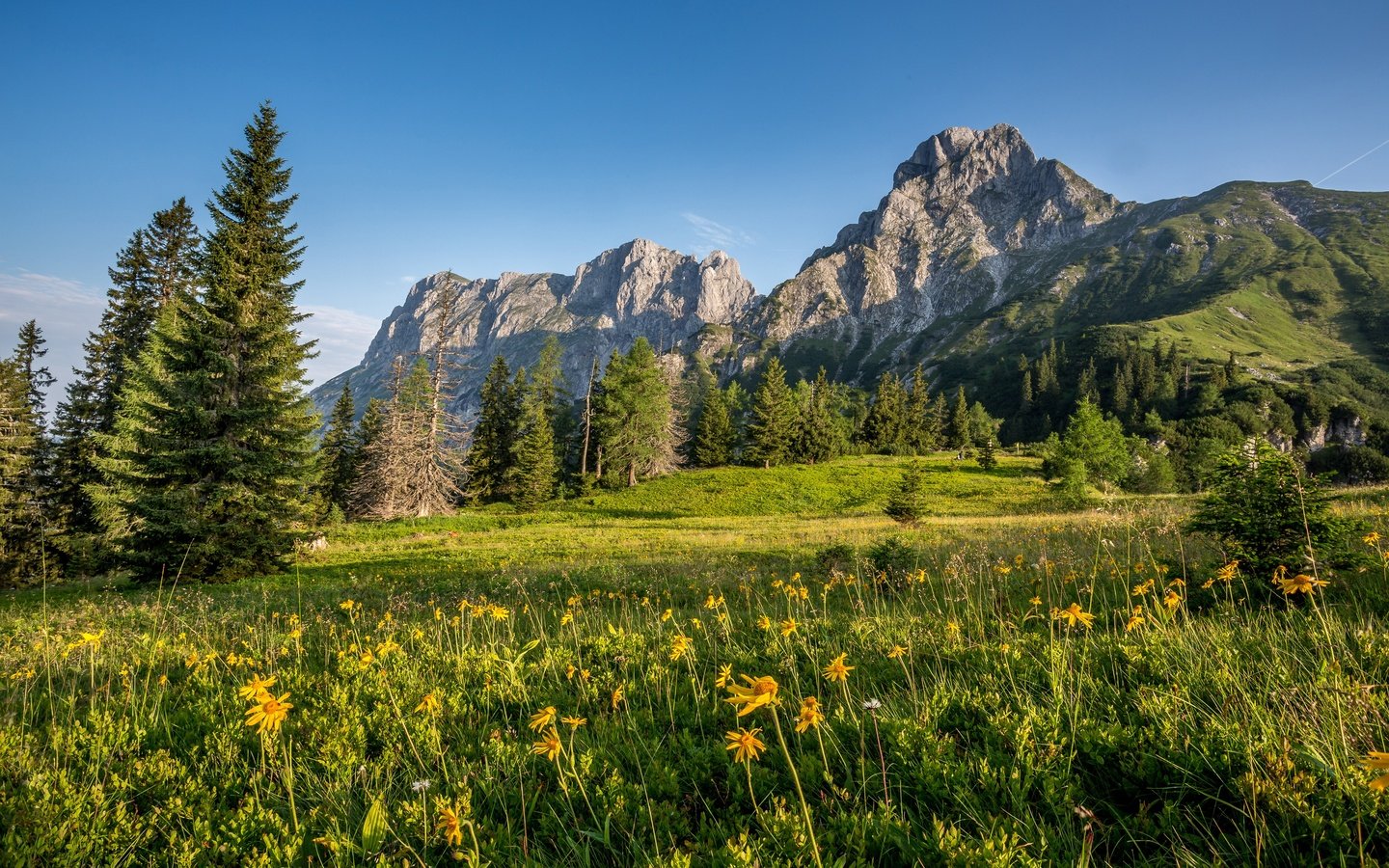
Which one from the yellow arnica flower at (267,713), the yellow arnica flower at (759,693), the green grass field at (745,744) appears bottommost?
the green grass field at (745,744)

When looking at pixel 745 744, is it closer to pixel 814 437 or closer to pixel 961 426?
pixel 814 437

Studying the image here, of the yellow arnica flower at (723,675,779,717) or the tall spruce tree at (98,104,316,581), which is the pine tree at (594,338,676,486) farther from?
the yellow arnica flower at (723,675,779,717)

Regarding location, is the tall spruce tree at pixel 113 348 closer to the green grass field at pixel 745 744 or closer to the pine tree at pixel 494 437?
the pine tree at pixel 494 437

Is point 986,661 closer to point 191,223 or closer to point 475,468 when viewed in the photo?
point 191,223

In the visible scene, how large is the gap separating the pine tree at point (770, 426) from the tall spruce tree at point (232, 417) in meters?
41.0

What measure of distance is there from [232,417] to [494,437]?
31918mm

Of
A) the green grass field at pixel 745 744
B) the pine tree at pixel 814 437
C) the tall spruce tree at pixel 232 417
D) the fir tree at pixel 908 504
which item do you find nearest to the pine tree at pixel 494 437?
the tall spruce tree at pixel 232 417

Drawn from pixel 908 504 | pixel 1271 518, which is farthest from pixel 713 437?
pixel 1271 518

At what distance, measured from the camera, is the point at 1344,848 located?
1770 mm

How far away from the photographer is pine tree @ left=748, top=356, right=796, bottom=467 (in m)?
54.5

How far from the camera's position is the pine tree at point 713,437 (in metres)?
58.1

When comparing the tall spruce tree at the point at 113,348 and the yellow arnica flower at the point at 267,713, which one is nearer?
the yellow arnica flower at the point at 267,713

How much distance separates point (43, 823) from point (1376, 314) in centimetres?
25579

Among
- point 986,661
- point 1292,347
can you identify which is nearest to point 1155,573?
point 986,661
